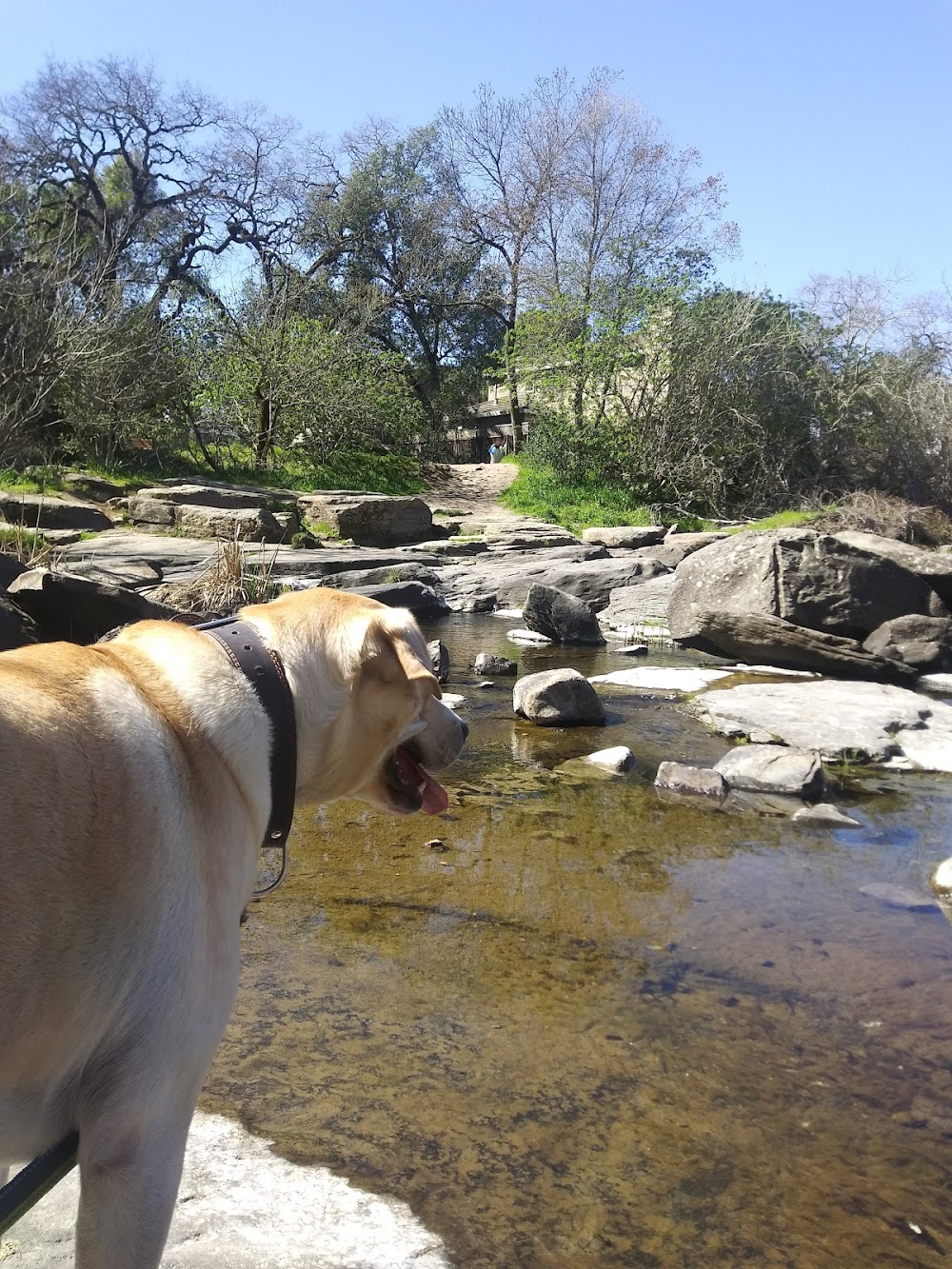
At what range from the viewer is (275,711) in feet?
7.78

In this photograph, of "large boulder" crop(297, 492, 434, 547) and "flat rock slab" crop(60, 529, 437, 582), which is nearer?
"flat rock slab" crop(60, 529, 437, 582)

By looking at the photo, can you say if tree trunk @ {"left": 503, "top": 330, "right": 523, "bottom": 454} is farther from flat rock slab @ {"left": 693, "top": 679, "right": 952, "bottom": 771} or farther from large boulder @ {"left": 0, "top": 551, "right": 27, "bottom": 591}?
flat rock slab @ {"left": 693, "top": 679, "right": 952, "bottom": 771}

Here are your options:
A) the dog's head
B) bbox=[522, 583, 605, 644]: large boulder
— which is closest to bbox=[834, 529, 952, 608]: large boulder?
bbox=[522, 583, 605, 644]: large boulder

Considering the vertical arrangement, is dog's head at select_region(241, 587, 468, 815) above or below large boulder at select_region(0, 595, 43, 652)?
above

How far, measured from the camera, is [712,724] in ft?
27.2

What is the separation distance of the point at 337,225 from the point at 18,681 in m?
37.8

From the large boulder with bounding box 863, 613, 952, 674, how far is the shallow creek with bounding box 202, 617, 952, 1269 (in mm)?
5529

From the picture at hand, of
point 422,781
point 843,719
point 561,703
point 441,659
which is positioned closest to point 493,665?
point 441,659

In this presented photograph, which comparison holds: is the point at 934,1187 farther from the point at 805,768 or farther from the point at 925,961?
the point at 805,768

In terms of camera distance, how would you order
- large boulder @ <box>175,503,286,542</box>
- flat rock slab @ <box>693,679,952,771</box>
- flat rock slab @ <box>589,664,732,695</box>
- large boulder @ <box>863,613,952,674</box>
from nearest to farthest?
1. flat rock slab @ <box>693,679,952,771</box>
2. flat rock slab @ <box>589,664,732,695</box>
3. large boulder @ <box>863,613,952,674</box>
4. large boulder @ <box>175,503,286,542</box>

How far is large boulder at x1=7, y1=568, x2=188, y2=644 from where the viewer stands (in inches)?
327

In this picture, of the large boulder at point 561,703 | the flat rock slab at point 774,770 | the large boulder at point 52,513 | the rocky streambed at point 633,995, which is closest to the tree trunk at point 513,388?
the large boulder at point 52,513

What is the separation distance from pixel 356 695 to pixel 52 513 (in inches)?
590

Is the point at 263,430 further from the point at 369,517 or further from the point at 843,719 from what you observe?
the point at 843,719
